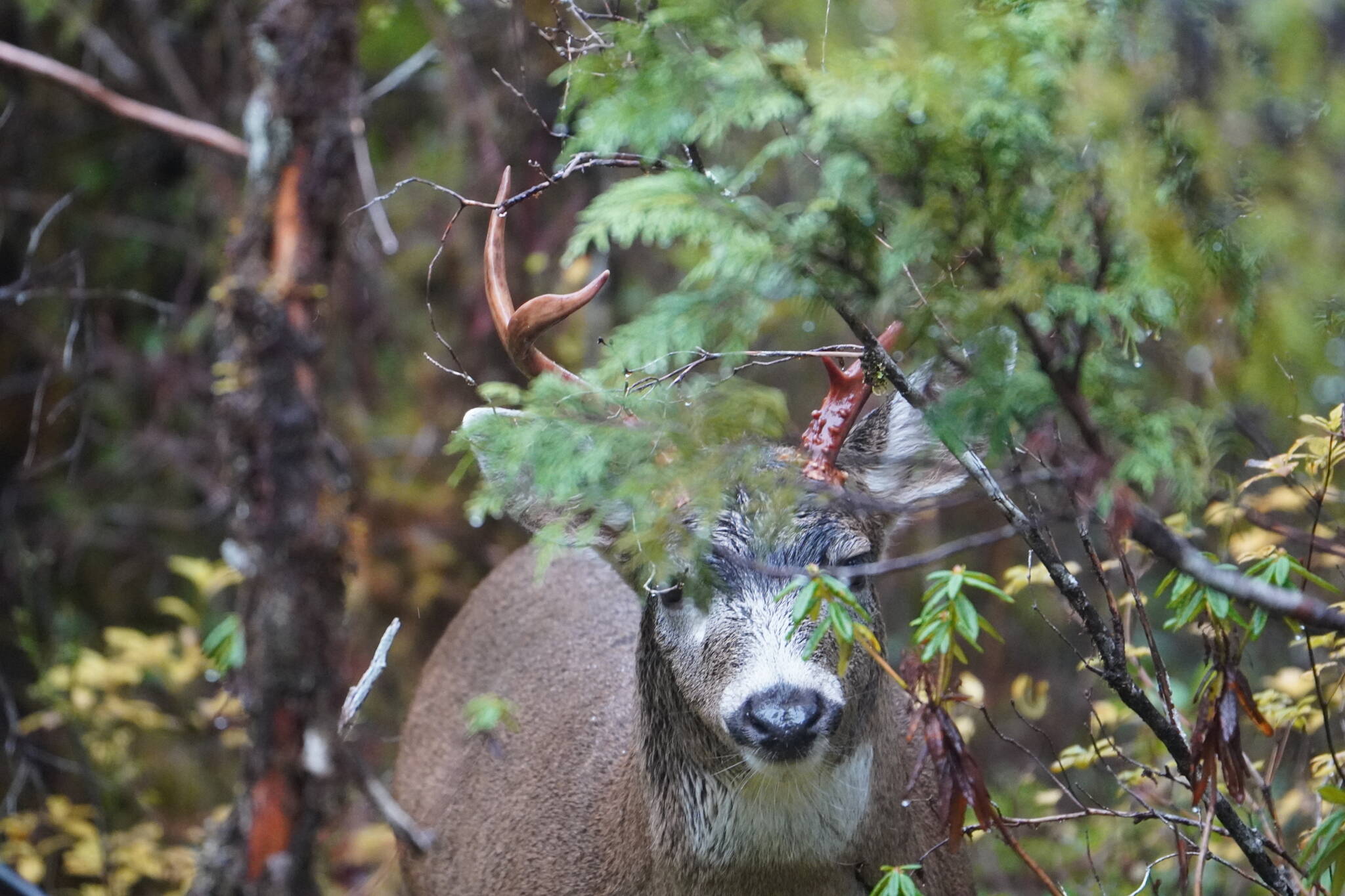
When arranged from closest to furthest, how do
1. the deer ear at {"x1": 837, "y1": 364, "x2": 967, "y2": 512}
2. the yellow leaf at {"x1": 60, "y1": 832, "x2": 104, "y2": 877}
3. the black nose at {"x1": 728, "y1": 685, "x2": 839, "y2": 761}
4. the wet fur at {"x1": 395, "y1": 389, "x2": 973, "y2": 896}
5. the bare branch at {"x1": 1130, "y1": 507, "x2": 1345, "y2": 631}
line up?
the bare branch at {"x1": 1130, "y1": 507, "x2": 1345, "y2": 631}, the black nose at {"x1": 728, "y1": 685, "x2": 839, "y2": 761}, the wet fur at {"x1": 395, "y1": 389, "x2": 973, "y2": 896}, the deer ear at {"x1": 837, "y1": 364, "x2": 967, "y2": 512}, the yellow leaf at {"x1": 60, "y1": 832, "x2": 104, "y2": 877}

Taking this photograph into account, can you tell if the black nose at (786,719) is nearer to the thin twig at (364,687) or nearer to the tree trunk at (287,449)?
the thin twig at (364,687)

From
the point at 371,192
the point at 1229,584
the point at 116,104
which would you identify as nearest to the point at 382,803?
the point at 1229,584

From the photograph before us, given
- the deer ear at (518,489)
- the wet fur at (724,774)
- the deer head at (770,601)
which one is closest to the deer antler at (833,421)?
the deer head at (770,601)

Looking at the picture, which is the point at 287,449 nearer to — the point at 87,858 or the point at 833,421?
the point at 833,421

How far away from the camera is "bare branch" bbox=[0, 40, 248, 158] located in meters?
4.76

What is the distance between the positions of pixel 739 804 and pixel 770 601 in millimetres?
559

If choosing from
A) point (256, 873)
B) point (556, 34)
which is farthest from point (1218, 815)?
point (556, 34)

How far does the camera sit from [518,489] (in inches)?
116

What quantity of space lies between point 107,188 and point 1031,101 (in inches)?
300

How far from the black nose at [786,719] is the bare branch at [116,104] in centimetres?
284

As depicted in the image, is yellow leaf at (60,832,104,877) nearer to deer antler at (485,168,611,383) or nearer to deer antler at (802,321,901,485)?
deer antler at (485,168,611,383)

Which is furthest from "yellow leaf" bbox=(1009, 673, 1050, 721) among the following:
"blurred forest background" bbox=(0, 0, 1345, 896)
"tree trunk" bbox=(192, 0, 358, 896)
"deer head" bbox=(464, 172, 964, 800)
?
"tree trunk" bbox=(192, 0, 358, 896)

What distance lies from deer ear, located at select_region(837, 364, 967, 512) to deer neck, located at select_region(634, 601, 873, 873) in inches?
27.7

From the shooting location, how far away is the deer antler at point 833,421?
3447 mm
